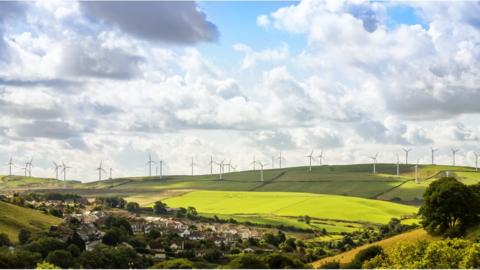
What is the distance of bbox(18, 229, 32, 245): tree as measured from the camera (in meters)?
138

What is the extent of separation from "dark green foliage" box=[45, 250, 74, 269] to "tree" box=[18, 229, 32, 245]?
26.7m

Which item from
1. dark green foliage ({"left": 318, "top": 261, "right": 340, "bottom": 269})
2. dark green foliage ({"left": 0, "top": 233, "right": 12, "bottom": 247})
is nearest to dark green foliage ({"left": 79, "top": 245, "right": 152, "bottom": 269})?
dark green foliage ({"left": 0, "top": 233, "right": 12, "bottom": 247})

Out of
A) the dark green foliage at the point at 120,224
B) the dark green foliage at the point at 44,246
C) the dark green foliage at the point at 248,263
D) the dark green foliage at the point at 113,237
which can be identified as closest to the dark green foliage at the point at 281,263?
the dark green foliage at the point at 248,263

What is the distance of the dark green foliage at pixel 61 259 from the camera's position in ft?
357

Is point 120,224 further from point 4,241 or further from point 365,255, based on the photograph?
point 365,255

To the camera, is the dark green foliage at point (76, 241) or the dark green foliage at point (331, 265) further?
the dark green foliage at point (76, 241)

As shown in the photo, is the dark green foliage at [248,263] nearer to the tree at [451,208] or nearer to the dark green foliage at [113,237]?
the tree at [451,208]

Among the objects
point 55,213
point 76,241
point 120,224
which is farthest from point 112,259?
point 55,213

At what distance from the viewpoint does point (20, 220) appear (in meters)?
160

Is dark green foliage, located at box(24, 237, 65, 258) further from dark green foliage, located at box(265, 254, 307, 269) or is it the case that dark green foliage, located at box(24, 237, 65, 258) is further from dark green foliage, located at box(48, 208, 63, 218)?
dark green foliage, located at box(48, 208, 63, 218)

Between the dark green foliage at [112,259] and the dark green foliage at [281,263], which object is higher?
the dark green foliage at [281,263]

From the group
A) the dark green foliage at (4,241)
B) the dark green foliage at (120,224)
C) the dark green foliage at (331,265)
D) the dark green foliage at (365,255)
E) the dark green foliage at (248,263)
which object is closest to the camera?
the dark green foliage at (365,255)

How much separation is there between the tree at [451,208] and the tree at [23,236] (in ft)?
263

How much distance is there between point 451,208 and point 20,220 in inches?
4071
